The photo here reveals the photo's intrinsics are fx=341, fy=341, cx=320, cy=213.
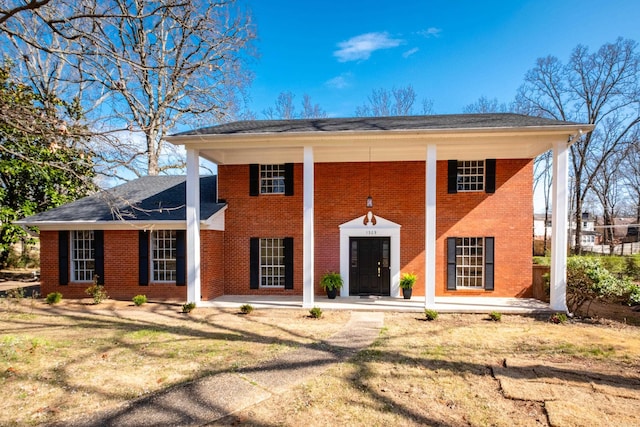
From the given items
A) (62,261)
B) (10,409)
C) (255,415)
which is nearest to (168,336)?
(10,409)

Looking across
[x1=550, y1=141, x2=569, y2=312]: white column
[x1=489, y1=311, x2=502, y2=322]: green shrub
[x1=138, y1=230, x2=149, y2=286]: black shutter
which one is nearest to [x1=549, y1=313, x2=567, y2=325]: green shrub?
[x1=550, y1=141, x2=569, y2=312]: white column

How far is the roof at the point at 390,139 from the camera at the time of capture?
29.9 ft

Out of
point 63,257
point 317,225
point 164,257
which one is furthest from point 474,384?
point 63,257

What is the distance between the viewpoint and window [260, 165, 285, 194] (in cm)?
1262

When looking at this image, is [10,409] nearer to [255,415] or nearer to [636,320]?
[255,415]

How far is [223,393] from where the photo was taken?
483cm

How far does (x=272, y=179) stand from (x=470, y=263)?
25.5 ft

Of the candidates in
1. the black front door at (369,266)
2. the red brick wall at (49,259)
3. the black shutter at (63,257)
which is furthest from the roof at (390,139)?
the red brick wall at (49,259)

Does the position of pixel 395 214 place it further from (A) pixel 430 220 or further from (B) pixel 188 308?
(B) pixel 188 308

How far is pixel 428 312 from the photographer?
29.7ft

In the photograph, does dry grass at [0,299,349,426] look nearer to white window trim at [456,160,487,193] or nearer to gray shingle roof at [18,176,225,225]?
gray shingle roof at [18,176,225,225]

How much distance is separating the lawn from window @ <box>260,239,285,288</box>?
324 cm

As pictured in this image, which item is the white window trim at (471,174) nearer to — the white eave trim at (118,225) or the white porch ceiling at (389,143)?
the white porch ceiling at (389,143)

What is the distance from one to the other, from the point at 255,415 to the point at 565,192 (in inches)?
372
